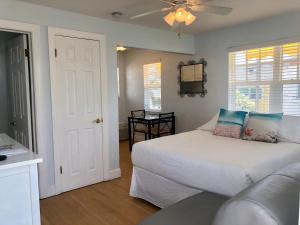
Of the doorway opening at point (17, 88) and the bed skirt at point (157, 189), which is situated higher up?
the doorway opening at point (17, 88)

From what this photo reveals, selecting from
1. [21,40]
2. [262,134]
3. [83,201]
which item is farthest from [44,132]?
[262,134]

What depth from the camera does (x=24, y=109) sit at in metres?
3.26

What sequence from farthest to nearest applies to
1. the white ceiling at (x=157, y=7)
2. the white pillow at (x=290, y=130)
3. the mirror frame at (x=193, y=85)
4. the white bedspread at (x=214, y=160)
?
the mirror frame at (x=193, y=85) < the white pillow at (x=290, y=130) < the white ceiling at (x=157, y=7) < the white bedspread at (x=214, y=160)

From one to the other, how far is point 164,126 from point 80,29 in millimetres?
2784

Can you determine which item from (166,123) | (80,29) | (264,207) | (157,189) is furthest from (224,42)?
(264,207)

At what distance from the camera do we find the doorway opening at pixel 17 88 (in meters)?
3.10

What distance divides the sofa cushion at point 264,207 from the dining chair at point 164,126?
3.98 m

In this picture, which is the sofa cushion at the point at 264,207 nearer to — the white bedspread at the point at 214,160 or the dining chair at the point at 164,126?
the white bedspread at the point at 214,160

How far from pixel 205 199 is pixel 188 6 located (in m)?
1.72

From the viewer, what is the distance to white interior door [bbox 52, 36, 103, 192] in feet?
10.6

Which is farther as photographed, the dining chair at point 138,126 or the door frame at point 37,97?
the dining chair at point 138,126

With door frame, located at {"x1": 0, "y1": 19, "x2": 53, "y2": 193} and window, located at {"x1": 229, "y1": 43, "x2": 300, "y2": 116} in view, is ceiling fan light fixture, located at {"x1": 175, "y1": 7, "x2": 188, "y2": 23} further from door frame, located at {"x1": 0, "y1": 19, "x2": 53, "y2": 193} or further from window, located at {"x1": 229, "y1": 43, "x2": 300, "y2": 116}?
window, located at {"x1": 229, "y1": 43, "x2": 300, "y2": 116}

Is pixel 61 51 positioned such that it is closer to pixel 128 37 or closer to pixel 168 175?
pixel 128 37

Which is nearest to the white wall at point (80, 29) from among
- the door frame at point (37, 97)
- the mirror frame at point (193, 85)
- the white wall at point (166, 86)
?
the door frame at point (37, 97)
